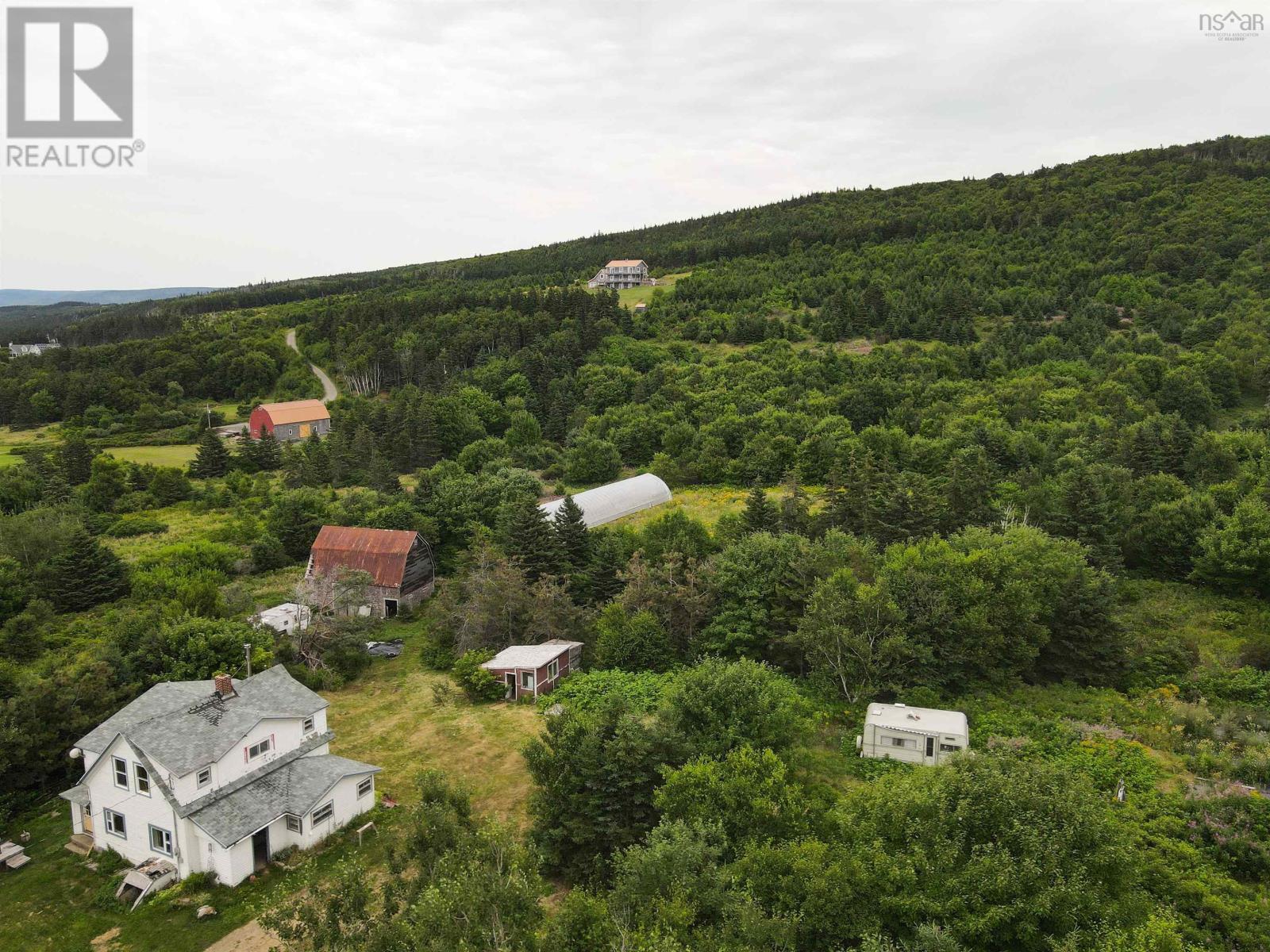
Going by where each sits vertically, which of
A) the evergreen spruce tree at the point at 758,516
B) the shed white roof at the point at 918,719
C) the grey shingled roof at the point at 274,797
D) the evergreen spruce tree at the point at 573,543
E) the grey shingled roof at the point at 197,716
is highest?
the evergreen spruce tree at the point at 758,516

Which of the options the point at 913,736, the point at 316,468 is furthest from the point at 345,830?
the point at 316,468

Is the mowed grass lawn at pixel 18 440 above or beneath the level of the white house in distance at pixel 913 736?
above

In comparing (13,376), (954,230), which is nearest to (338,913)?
(13,376)

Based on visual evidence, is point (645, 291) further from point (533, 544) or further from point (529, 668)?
point (529, 668)

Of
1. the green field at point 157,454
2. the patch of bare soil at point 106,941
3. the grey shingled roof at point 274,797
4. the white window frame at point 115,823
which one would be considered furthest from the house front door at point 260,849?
the green field at point 157,454

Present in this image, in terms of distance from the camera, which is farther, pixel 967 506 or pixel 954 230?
pixel 954 230

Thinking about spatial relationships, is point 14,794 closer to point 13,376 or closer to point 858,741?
point 858,741

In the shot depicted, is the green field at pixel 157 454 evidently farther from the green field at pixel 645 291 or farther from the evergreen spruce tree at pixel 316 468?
the green field at pixel 645 291
